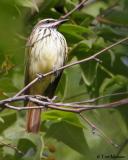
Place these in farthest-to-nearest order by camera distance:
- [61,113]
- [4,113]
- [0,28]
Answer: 1. [4,113]
2. [61,113]
3. [0,28]

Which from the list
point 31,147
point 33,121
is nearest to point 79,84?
point 33,121

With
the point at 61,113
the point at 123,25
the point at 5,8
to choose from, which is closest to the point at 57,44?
the point at 123,25

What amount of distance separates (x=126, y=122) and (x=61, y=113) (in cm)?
54

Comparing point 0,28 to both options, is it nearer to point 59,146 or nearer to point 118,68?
point 118,68

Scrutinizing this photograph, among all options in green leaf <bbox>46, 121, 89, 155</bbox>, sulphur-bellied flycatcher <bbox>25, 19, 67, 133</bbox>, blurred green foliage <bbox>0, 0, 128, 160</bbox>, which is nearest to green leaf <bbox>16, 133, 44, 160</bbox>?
blurred green foliage <bbox>0, 0, 128, 160</bbox>

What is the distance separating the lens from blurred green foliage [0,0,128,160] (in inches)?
91.1

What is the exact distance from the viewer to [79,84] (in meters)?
2.99

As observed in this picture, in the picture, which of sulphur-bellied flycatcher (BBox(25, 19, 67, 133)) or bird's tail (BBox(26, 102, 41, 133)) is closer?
bird's tail (BBox(26, 102, 41, 133))

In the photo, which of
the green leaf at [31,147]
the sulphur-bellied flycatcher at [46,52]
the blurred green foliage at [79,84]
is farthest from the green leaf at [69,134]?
the sulphur-bellied flycatcher at [46,52]

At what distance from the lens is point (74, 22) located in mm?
2928

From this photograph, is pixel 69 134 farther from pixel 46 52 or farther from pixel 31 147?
pixel 46 52

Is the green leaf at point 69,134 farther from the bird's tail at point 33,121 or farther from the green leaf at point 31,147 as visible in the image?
the green leaf at point 31,147

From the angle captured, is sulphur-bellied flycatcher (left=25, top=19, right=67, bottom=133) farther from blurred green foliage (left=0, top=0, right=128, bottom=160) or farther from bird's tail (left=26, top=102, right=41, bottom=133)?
bird's tail (left=26, top=102, right=41, bottom=133)

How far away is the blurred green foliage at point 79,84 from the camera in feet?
7.59
